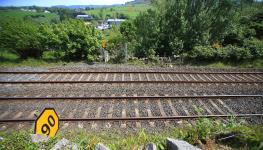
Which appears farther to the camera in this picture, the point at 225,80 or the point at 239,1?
the point at 239,1

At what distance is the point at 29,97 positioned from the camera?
984 centimetres

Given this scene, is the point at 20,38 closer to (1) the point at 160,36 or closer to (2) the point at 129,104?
(1) the point at 160,36

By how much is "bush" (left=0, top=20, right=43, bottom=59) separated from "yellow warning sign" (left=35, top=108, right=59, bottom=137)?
11123mm

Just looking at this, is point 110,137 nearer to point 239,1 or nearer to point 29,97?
point 29,97

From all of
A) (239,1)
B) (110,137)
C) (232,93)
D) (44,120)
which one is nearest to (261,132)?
(110,137)

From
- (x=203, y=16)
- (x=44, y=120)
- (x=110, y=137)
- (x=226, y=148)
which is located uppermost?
(x=203, y=16)

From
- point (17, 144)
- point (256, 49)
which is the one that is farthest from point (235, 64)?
point (17, 144)

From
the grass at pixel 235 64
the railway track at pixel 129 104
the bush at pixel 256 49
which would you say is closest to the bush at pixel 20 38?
the railway track at pixel 129 104

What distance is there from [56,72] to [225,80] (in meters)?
8.67

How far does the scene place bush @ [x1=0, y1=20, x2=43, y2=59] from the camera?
15.7 meters

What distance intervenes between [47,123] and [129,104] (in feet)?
13.6

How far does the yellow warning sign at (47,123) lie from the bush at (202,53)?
11.7m

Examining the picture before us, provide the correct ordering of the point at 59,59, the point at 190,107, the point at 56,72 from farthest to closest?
the point at 59,59
the point at 56,72
the point at 190,107

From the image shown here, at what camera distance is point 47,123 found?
5859mm
